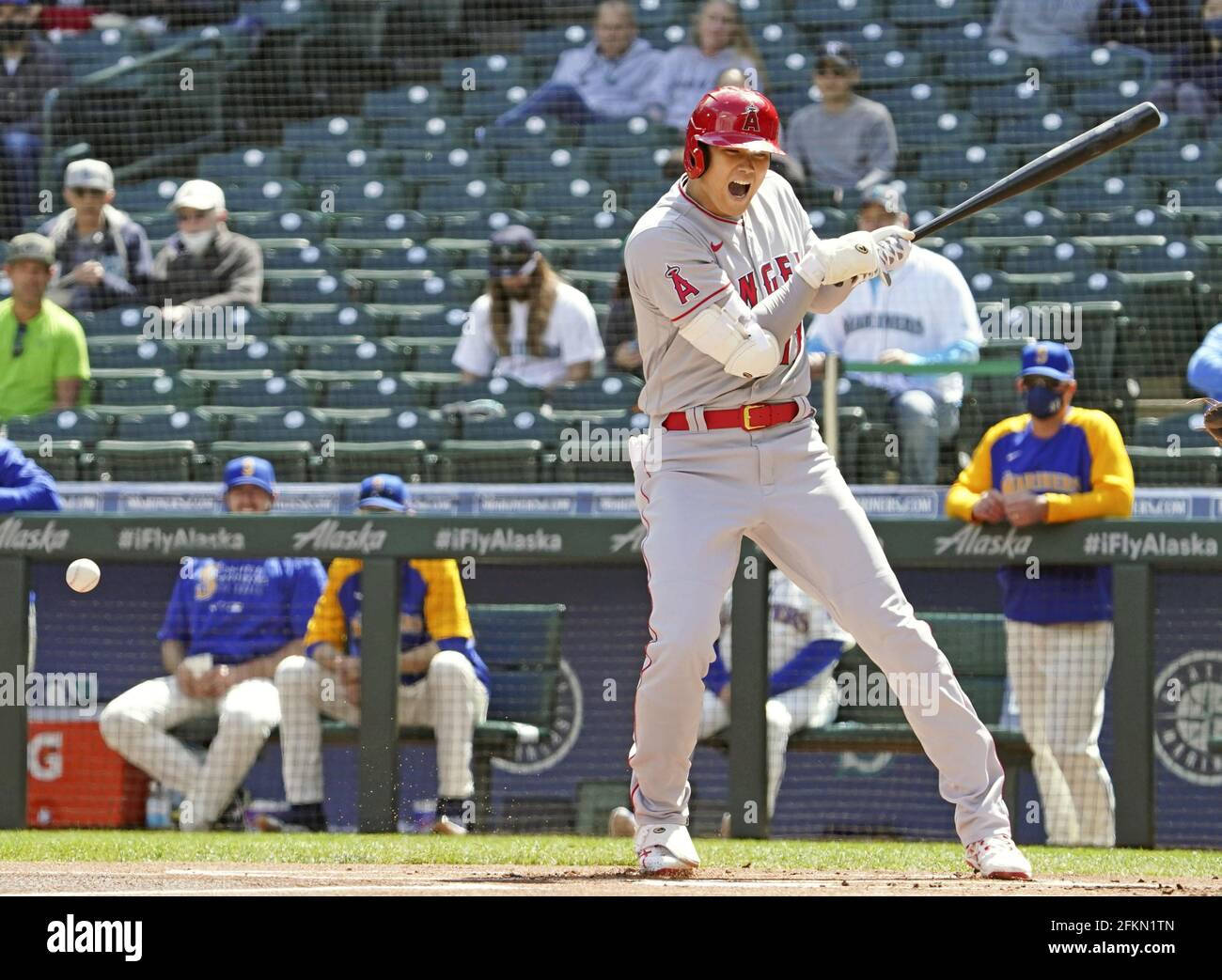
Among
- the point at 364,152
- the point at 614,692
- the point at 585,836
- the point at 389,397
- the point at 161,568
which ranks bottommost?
the point at 585,836

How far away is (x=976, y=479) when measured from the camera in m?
6.58

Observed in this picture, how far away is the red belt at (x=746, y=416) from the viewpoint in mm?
→ 4375

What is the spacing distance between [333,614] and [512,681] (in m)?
0.65

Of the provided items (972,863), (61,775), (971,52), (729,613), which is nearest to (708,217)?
(972,863)

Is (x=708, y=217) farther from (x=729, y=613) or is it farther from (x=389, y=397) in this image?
(x=389, y=397)

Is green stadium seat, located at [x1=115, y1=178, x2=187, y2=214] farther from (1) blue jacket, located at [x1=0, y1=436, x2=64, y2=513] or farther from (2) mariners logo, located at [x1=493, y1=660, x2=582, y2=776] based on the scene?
(2) mariners logo, located at [x1=493, y1=660, x2=582, y2=776]

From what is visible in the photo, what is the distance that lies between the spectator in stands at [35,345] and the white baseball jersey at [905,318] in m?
3.47

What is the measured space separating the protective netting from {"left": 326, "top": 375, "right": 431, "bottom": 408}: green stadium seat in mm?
14

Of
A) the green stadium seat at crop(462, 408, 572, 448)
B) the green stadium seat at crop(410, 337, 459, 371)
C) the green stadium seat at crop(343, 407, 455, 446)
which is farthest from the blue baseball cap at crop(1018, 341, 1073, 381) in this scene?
the green stadium seat at crop(410, 337, 459, 371)

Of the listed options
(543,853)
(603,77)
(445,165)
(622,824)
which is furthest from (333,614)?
(603,77)

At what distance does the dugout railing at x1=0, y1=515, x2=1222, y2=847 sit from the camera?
6086mm

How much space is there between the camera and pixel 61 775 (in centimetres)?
674

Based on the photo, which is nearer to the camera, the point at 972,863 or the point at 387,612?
the point at 972,863

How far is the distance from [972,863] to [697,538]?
938 millimetres
